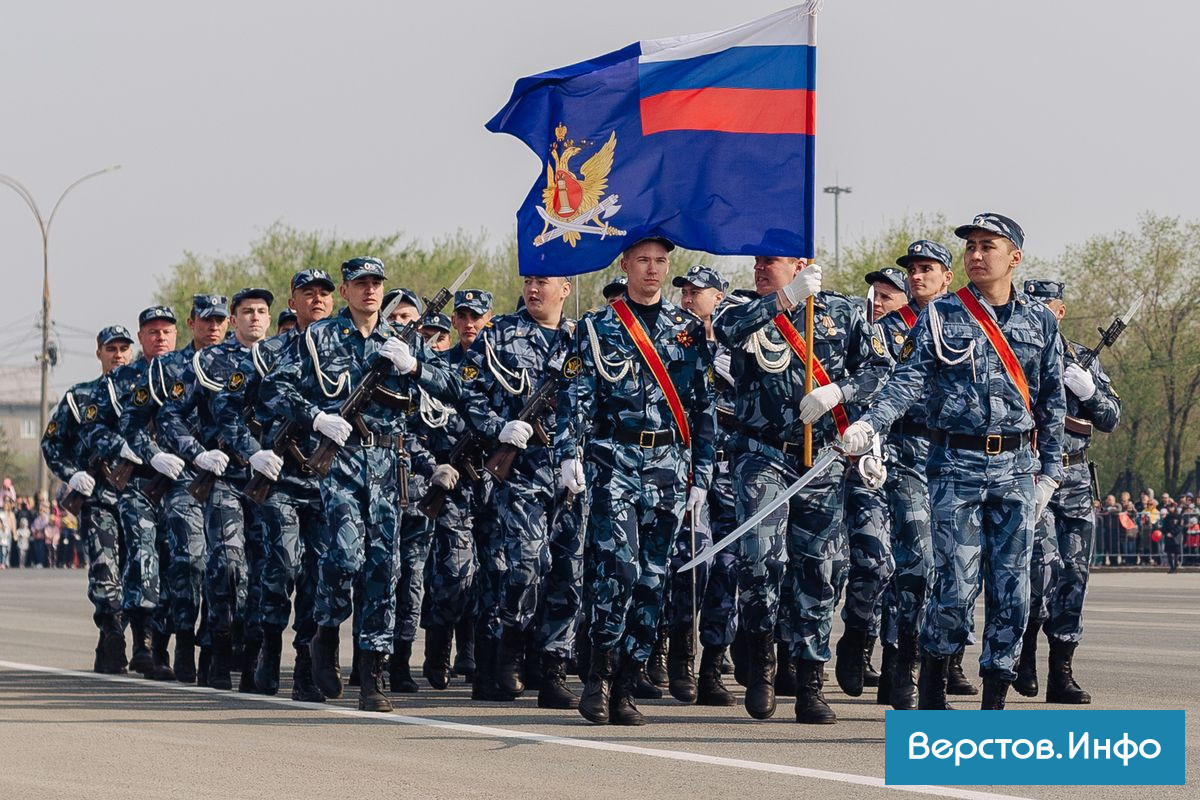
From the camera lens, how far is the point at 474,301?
44.8 feet

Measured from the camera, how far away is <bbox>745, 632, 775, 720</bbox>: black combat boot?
33.4 ft

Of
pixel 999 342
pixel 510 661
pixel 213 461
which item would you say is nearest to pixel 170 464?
pixel 213 461

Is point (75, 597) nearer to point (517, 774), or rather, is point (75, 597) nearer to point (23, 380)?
point (517, 774)

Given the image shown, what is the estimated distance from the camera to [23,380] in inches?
6909

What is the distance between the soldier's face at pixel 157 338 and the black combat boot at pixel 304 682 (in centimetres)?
311

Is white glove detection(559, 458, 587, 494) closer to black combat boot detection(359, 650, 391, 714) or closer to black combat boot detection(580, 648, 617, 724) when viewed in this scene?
black combat boot detection(580, 648, 617, 724)

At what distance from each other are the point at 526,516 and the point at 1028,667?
9.74 feet

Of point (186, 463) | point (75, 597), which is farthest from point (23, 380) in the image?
point (186, 463)

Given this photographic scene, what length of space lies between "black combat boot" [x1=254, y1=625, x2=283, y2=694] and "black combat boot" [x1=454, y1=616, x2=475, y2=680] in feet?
5.65

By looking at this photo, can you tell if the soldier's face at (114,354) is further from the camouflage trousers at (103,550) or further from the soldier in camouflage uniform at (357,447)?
the soldier in camouflage uniform at (357,447)

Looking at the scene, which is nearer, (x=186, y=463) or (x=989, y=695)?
(x=989, y=695)

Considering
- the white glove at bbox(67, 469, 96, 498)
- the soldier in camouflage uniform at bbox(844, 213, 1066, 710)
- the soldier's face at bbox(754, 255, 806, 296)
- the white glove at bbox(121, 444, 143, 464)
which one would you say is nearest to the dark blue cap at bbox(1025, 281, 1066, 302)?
the soldier's face at bbox(754, 255, 806, 296)

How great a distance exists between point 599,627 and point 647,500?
66cm

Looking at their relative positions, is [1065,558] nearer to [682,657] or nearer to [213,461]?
[682,657]
